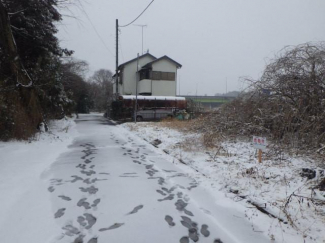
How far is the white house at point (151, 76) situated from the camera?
24953mm

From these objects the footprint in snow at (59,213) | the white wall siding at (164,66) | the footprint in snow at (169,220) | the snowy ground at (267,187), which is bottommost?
the footprint in snow at (169,220)

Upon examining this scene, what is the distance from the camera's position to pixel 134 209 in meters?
3.25

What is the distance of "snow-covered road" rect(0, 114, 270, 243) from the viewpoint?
104 inches

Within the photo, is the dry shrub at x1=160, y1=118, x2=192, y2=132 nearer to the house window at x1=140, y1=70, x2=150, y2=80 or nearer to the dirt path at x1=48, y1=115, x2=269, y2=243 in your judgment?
the dirt path at x1=48, y1=115, x2=269, y2=243

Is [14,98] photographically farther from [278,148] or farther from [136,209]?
[278,148]

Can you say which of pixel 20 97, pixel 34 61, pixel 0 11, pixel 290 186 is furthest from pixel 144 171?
pixel 34 61

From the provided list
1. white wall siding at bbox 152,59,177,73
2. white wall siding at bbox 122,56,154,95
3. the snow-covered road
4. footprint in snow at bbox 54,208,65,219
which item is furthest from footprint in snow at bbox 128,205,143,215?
white wall siding at bbox 122,56,154,95

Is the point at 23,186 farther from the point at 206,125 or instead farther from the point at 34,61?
the point at 34,61

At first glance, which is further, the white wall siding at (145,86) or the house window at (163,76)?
the house window at (163,76)

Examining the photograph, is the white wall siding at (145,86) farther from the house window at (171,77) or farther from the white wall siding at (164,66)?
the house window at (171,77)

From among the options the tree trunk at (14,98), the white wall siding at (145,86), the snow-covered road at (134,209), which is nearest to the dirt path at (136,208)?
the snow-covered road at (134,209)

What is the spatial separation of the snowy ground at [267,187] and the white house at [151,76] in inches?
755

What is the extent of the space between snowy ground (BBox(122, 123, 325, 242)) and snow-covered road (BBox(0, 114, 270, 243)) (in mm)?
261

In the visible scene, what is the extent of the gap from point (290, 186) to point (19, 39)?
1159cm
